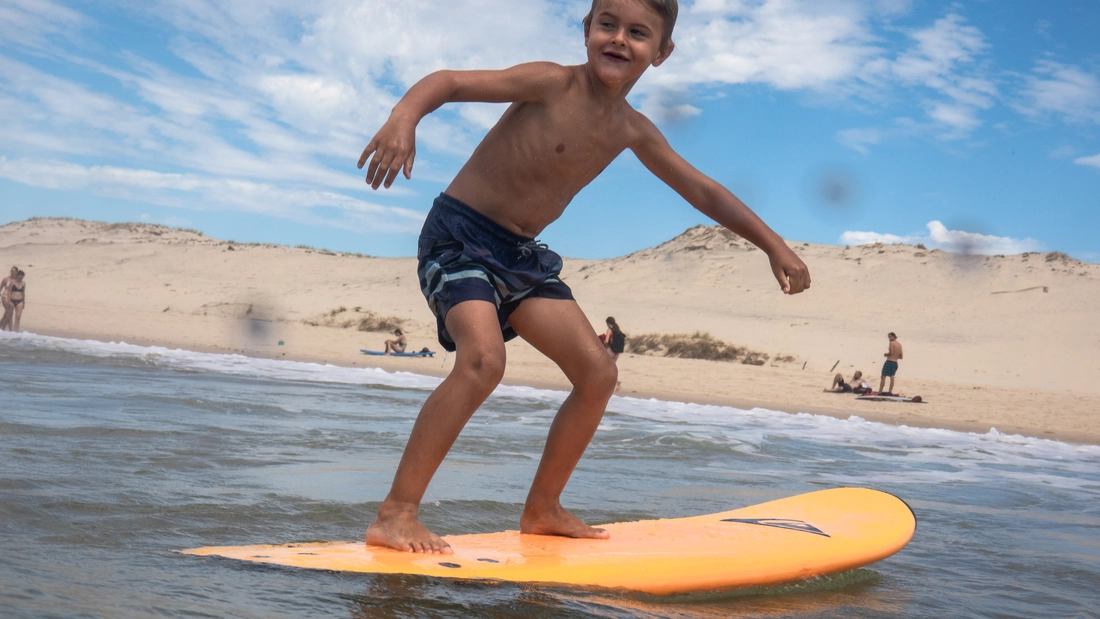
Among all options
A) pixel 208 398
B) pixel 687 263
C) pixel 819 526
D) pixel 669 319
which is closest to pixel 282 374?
pixel 208 398

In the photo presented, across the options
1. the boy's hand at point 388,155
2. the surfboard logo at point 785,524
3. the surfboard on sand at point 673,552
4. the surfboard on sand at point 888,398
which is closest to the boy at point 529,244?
the surfboard on sand at point 673,552

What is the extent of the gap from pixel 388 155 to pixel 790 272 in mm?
1318

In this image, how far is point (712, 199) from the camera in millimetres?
2943

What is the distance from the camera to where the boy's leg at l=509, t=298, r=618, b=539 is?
2.68 meters

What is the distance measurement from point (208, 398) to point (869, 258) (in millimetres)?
34206

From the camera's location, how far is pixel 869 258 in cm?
3672

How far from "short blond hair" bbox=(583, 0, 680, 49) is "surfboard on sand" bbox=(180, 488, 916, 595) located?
1.51m

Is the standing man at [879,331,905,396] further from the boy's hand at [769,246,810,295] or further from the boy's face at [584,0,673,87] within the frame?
the boy's face at [584,0,673,87]

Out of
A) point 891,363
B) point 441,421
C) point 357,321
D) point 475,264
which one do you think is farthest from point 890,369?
point 357,321

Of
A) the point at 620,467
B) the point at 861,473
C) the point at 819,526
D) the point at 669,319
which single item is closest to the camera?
the point at 819,526

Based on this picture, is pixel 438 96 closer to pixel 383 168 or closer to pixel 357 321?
pixel 383 168

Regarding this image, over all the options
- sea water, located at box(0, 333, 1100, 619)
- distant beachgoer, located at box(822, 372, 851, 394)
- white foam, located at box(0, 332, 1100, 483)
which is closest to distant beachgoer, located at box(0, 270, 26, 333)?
white foam, located at box(0, 332, 1100, 483)

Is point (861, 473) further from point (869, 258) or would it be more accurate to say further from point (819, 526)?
point (869, 258)

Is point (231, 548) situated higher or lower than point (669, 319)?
lower
